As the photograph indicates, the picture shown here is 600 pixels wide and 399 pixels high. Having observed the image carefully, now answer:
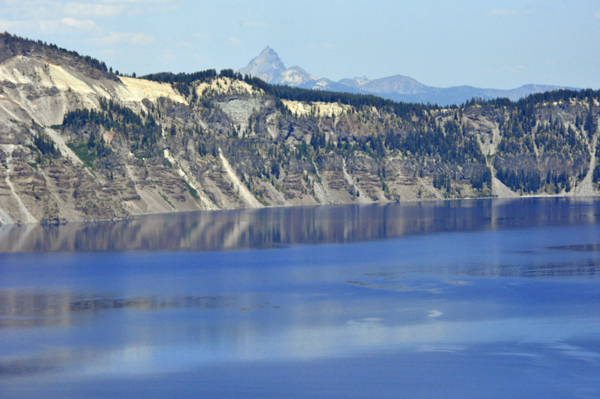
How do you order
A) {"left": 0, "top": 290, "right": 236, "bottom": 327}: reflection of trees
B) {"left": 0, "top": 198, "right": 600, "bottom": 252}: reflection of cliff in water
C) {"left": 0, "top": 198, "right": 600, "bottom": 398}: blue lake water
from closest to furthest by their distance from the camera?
{"left": 0, "top": 198, "right": 600, "bottom": 398}: blue lake water → {"left": 0, "top": 290, "right": 236, "bottom": 327}: reflection of trees → {"left": 0, "top": 198, "right": 600, "bottom": 252}: reflection of cliff in water

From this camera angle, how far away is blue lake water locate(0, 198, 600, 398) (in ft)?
165

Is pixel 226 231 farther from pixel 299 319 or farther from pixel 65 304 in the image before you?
pixel 299 319

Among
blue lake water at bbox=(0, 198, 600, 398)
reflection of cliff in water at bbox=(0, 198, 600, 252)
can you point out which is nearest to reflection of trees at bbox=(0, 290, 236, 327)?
blue lake water at bbox=(0, 198, 600, 398)

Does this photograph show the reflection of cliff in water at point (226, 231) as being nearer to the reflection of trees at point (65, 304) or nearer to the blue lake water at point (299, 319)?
the blue lake water at point (299, 319)

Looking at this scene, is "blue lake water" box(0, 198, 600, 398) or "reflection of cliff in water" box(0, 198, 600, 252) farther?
"reflection of cliff in water" box(0, 198, 600, 252)

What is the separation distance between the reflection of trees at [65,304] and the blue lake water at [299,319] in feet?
0.67

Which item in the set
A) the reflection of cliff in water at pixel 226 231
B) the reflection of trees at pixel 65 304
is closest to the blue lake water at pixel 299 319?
the reflection of trees at pixel 65 304

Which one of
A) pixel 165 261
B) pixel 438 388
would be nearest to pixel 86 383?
pixel 438 388

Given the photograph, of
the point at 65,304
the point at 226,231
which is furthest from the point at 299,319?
the point at 226,231

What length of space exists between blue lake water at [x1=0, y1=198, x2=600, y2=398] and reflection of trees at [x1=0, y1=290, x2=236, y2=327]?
0.67 feet

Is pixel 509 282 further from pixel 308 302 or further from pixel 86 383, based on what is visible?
pixel 86 383

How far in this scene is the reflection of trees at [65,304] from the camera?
7025cm

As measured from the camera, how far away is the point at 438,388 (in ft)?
159

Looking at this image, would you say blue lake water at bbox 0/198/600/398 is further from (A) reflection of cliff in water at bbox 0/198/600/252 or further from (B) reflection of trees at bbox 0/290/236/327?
(A) reflection of cliff in water at bbox 0/198/600/252
